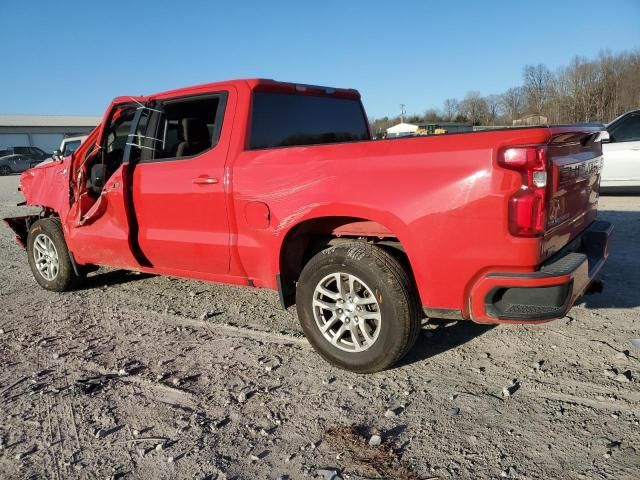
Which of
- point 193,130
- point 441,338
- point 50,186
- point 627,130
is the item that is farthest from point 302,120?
point 627,130

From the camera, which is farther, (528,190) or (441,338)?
(441,338)

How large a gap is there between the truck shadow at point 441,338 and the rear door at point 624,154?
703 cm

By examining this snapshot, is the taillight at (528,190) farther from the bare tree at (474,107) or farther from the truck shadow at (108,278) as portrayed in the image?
the bare tree at (474,107)

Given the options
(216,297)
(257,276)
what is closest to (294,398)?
(257,276)

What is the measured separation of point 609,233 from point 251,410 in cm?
294

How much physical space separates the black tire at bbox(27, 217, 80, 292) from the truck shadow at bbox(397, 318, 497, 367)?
12.8 ft

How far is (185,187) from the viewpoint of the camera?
407 centimetres

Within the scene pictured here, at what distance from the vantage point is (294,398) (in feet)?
10.3

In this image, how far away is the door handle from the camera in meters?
3.87

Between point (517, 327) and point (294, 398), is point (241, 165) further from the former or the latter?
point (517, 327)

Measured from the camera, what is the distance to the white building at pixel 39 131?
50.2 meters

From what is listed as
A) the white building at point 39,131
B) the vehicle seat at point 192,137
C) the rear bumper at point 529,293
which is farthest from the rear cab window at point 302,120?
the white building at point 39,131

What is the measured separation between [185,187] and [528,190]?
2626mm

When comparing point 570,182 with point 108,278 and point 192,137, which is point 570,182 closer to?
point 192,137
